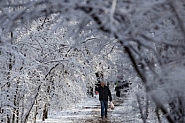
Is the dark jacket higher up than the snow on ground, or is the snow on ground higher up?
the dark jacket

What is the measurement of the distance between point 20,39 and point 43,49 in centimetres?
116

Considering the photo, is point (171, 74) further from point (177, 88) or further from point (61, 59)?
point (61, 59)

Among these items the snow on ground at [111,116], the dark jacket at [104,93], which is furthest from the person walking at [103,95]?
the snow on ground at [111,116]

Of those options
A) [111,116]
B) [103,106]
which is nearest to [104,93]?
[103,106]

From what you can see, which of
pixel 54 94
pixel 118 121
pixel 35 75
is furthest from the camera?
pixel 54 94

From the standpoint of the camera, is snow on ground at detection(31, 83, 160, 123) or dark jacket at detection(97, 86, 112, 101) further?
dark jacket at detection(97, 86, 112, 101)

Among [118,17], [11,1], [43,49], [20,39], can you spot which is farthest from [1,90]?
[118,17]

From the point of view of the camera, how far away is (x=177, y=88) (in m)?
2.83

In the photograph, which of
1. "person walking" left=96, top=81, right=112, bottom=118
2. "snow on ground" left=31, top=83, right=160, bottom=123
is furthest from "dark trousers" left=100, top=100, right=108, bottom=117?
"snow on ground" left=31, top=83, right=160, bottom=123

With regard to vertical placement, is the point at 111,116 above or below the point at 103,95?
below

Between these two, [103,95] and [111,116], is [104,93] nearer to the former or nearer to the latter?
[103,95]

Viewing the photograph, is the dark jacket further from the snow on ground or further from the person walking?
the snow on ground

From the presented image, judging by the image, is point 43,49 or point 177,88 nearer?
point 177,88

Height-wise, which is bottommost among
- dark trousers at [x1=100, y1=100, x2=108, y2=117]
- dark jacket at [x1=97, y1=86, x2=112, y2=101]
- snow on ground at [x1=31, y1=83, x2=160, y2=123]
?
snow on ground at [x1=31, y1=83, x2=160, y2=123]
